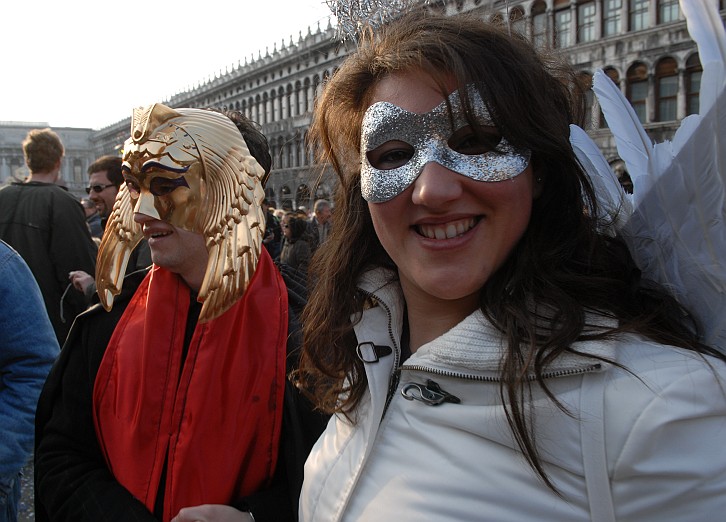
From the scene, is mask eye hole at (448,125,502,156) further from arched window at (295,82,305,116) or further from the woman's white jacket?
arched window at (295,82,305,116)

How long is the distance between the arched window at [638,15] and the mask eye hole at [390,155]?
68.2ft

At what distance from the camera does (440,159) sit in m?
1.19

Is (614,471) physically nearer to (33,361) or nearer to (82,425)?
(82,425)

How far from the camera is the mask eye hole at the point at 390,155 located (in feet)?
4.14

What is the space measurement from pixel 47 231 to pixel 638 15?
20.0 metres

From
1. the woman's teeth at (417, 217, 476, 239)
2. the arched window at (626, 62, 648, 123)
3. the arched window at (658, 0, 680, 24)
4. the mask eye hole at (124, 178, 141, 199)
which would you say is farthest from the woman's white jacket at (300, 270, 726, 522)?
the arched window at (658, 0, 680, 24)

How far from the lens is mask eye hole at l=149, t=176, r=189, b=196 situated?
1829mm

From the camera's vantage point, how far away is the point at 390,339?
4.46ft

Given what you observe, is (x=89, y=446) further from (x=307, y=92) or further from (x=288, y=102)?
(x=288, y=102)

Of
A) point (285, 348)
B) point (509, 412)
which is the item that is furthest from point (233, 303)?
point (509, 412)

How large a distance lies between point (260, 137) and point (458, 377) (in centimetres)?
131

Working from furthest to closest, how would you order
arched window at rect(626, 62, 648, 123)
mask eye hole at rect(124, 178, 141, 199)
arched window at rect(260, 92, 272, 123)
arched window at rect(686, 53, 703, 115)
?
arched window at rect(260, 92, 272, 123), arched window at rect(626, 62, 648, 123), arched window at rect(686, 53, 703, 115), mask eye hole at rect(124, 178, 141, 199)

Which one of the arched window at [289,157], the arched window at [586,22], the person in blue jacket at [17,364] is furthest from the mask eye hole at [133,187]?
the arched window at [289,157]

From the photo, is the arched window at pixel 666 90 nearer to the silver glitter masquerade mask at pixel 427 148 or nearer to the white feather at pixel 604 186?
the white feather at pixel 604 186
